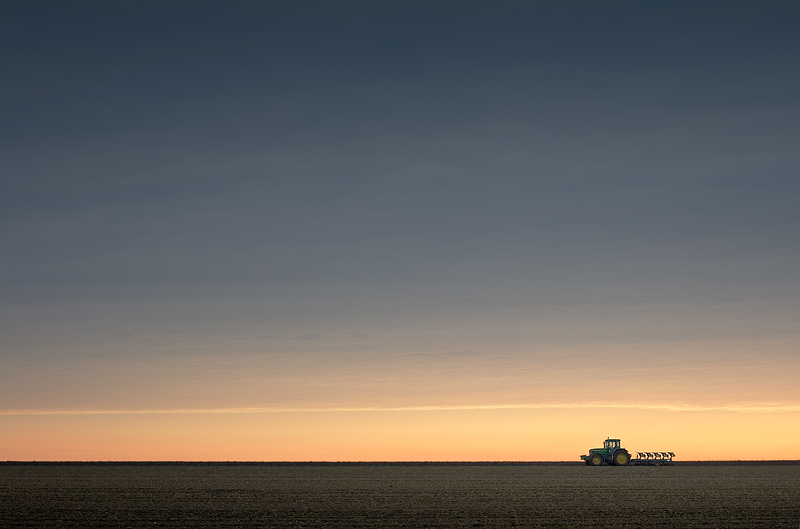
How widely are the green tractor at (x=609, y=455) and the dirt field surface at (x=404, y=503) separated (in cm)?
2282

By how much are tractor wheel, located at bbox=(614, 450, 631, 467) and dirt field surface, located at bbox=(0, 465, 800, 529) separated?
22554mm

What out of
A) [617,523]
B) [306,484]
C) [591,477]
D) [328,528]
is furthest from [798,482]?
[328,528]

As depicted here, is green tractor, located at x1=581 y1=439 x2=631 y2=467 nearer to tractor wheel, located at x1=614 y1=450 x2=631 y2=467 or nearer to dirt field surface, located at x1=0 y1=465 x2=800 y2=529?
tractor wheel, located at x1=614 y1=450 x2=631 y2=467

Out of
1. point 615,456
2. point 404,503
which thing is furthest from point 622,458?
point 404,503

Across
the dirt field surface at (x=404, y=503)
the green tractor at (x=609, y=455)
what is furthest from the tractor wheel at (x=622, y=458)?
the dirt field surface at (x=404, y=503)

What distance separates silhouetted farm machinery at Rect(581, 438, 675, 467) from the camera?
2992 inches

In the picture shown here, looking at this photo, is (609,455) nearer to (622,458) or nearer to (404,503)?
(622,458)

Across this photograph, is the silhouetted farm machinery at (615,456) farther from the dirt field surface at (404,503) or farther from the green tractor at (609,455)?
the dirt field surface at (404,503)

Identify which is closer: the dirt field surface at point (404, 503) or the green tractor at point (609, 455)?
the dirt field surface at point (404, 503)

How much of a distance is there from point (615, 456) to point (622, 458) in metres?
0.70

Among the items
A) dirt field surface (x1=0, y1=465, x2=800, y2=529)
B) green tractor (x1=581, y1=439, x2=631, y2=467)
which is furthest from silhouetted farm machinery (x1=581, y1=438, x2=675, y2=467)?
dirt field surface (x1=0, y1=465, x2=800, y2=529)

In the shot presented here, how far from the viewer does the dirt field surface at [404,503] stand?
29.5m

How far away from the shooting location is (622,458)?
249 feet

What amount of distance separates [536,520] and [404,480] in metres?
25.8
